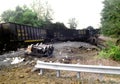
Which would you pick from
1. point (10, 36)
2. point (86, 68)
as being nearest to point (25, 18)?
point (10, 36)

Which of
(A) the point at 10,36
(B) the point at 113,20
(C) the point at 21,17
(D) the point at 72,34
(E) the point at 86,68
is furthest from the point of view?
(C) the point at 21,17

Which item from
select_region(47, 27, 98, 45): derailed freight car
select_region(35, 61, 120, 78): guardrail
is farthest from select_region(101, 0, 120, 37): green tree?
select_region(47, 27, 98, 45): derailed freight car

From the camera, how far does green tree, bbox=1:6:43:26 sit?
66.9 m

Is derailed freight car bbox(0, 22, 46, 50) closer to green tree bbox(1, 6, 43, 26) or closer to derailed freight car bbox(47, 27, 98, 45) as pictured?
derailed freight car bbox(47, 27, 98, 45)

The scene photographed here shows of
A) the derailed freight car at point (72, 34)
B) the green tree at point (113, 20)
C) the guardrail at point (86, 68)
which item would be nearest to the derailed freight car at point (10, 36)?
the green tree at point (113, 20)

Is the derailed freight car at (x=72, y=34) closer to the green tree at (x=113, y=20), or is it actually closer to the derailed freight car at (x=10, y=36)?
the derailed freight car at (x=10, y=36)

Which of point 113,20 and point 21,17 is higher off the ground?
point 113,20

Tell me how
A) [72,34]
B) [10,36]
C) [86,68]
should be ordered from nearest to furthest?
[86,68]
[10,36]
[72,34]

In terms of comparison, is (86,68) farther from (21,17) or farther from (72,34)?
(21,17)

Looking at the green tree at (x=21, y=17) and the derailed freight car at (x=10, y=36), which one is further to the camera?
the green tree at (x=21, y=17)

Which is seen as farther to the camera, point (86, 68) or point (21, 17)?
point (21, 17)

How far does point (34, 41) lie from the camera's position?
33.6 meters

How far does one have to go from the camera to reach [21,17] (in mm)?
69250

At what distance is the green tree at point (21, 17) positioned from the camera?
220ft
